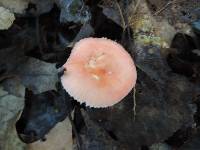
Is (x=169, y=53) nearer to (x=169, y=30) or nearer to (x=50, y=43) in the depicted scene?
(x=169, y=30)

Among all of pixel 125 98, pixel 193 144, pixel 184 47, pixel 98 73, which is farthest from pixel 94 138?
pixel 184 47

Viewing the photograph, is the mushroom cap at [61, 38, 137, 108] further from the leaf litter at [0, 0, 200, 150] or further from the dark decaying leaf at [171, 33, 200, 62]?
the dark decaying leaf at [171, 33, 200, 62]

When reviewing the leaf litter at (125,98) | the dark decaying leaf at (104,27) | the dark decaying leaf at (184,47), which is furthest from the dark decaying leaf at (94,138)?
the dark decaying leaf at (184,47)

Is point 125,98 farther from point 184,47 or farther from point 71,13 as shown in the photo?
point 71,13

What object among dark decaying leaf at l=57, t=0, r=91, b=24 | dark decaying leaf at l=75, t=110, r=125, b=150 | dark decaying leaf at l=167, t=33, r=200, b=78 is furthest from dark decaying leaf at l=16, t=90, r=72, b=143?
dark decaying leaf at l=167, t=33, r=200, b=78

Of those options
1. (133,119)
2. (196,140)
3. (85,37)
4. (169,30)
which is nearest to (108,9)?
(85,37)
